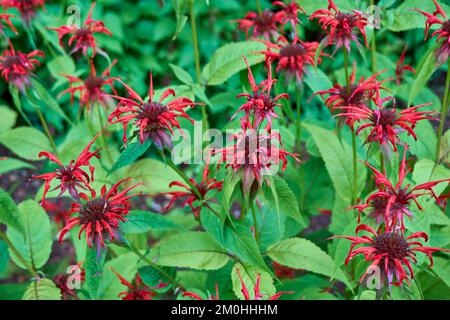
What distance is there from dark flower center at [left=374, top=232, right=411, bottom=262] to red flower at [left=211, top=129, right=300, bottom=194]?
18cm

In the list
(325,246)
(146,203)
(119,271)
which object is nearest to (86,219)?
(119,271)

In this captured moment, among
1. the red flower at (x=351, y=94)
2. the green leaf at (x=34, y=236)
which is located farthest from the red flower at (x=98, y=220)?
the red flower at (x=351, y=94)

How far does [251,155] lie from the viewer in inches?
34.8

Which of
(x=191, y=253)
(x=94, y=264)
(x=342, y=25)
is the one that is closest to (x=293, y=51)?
(x=342, y=25)

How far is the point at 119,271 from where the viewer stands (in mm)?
1277

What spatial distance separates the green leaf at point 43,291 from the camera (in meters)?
1.16

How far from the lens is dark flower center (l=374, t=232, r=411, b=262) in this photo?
2.91 feet

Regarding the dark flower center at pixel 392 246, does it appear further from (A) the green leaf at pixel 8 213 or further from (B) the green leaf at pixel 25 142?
(B) the green leaf at pixel 25 142

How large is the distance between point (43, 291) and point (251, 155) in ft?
1.86

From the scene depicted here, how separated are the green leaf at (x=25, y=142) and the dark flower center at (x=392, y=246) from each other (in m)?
0.95

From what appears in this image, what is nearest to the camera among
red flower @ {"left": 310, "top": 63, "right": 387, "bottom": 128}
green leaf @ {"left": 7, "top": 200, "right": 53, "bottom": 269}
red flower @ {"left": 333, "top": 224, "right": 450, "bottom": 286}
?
red flower @ {"left": 333, "top": 224, "right": 450, "bottom": 286}

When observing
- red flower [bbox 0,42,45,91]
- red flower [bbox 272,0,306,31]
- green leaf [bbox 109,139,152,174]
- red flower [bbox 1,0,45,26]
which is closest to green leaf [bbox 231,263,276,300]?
green leaf [bbox 109,139,152,174]

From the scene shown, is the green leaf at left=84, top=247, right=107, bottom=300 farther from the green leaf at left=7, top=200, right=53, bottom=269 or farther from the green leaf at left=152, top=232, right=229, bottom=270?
the green leaf at left=7, top=200, right=53, bottom=269
